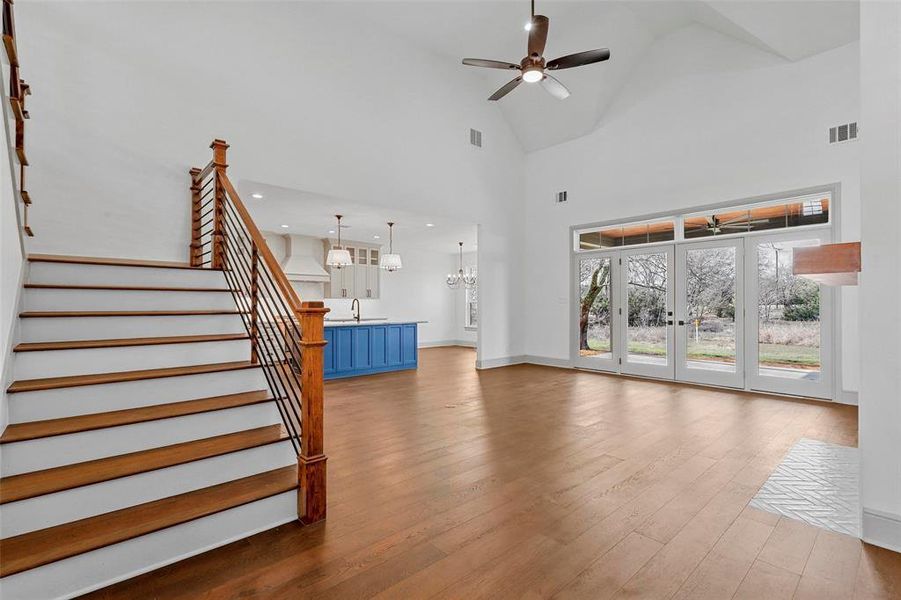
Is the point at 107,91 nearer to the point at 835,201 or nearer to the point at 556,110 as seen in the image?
the point at 556,110

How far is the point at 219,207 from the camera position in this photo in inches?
160

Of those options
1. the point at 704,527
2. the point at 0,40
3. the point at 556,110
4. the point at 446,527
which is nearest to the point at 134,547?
the point at 446,527

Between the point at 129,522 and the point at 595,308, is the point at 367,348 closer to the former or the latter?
the point at 595,308

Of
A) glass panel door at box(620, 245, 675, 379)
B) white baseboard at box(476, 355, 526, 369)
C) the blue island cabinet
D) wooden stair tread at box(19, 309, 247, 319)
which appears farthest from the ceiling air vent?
wooden stair tread at box(19, 309, 247, 319)

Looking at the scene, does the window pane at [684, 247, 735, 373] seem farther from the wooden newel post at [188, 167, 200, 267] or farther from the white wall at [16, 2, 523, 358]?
the wooden newel post at [188, 167, 200, 267]

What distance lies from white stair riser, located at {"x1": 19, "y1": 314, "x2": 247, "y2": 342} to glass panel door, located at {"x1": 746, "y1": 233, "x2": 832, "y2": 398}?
6548 millimetres

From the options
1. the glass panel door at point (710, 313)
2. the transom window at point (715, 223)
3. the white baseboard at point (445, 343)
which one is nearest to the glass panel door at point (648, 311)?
the glass panel door at point (710, 313)

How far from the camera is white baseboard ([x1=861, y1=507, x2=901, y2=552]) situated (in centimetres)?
215

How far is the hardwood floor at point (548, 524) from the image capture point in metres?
1.88

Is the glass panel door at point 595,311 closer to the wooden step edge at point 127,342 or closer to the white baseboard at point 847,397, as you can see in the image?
the white baseboard at point 847,397

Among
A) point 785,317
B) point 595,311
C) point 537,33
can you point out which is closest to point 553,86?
point 537,33

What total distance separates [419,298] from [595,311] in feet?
18.6

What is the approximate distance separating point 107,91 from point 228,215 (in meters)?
1.89

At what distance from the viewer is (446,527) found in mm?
2348
